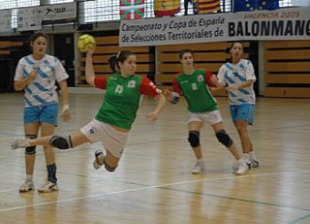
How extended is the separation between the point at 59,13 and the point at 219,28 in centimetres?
872

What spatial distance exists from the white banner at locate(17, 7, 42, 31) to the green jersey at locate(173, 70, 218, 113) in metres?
22.2

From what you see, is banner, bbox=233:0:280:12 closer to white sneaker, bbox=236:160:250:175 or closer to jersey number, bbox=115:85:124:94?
white sneaker, bbox=236:160:250:175

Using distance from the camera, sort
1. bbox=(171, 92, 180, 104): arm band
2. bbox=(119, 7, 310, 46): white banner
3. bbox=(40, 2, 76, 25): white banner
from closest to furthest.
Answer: bbox=(171, 92, 180, 104): arm band < bbox=(119, 7, 310, 46): white banner < bbox=(40, 2, 76, 25): white banner

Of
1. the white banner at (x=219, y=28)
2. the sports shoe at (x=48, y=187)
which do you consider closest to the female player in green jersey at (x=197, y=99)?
the sports shoe at (x=48, y=187)

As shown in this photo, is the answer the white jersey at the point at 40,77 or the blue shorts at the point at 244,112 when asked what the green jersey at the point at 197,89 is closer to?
the blue shorts at the point at 244,112

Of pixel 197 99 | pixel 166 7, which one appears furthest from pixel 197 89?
pixel 166 7

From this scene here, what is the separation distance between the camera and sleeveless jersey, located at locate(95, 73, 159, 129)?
20.1 ft

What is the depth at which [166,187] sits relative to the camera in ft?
22.5

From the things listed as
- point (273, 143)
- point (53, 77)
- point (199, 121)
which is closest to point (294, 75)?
point (273, 143)

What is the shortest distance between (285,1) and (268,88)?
311 cm

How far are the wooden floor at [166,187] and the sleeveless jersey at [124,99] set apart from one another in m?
0.81

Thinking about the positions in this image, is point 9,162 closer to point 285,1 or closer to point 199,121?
point 199,121

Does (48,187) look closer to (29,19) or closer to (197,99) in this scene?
(197,99)

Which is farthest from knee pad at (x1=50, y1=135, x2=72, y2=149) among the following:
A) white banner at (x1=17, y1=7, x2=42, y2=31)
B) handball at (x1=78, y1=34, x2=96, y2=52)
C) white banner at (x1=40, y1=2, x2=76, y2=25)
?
white banner at (x1=17, y1=7, x2=42, y2=31)
